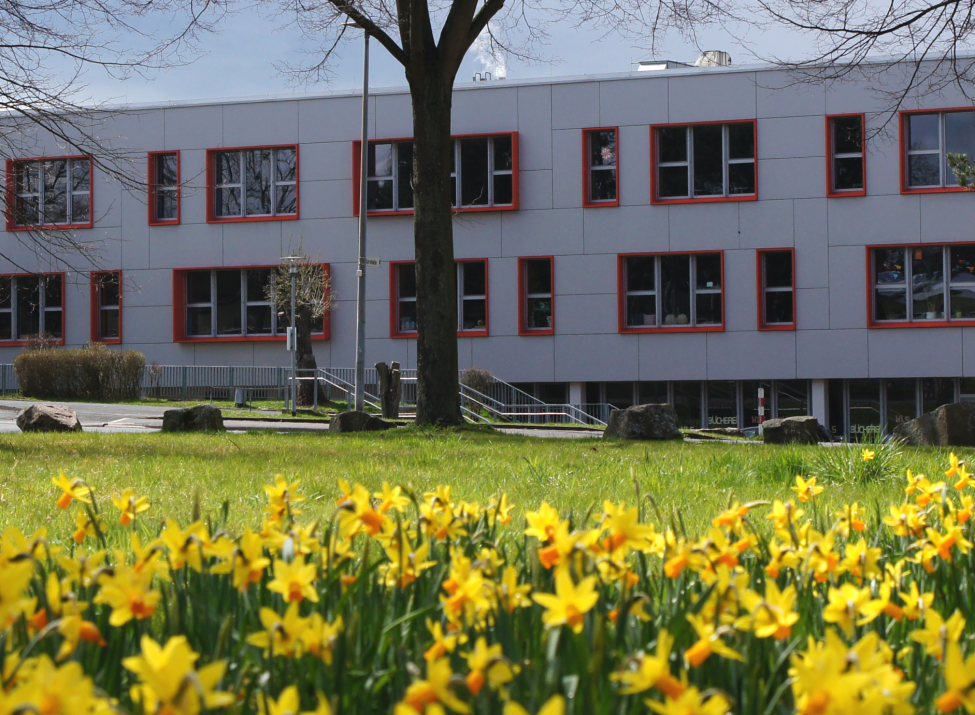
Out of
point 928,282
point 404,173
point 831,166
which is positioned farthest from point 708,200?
point 404,173

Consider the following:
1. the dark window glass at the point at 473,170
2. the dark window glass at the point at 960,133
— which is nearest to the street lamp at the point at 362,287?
the dark window glass at the point at 473,170

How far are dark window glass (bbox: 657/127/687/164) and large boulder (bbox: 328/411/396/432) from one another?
628 inches

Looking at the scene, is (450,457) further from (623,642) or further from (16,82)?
(623,642)

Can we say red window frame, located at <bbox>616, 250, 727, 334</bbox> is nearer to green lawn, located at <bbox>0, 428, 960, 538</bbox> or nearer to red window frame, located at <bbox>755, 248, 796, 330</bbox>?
red window frame, located at <bbox>755, 248, 796, 330</bbox>

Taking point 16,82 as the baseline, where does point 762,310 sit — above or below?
below

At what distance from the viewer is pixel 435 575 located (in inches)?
91.4

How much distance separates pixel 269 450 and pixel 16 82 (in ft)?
16.1

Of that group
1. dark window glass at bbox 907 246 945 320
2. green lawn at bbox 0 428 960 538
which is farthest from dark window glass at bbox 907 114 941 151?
green lawn at bbox 0 428 960 538

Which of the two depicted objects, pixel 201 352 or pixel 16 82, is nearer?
pixel 16 82

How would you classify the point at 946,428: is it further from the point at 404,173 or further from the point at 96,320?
the point at 96,320

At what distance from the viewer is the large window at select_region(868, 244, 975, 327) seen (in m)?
27.5

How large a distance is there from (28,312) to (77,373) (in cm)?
495

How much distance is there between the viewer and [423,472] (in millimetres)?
7715

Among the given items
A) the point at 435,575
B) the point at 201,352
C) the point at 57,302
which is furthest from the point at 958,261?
the point at 435,575
